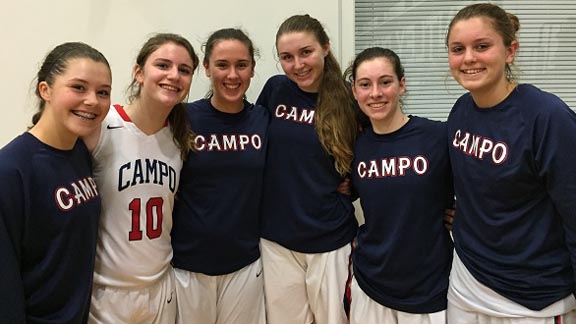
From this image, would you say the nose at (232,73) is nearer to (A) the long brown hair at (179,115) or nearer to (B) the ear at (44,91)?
(A) the long brown hair at (179,115)

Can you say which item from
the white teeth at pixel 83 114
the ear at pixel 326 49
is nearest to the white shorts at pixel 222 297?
the white teeth at pixel 83 114

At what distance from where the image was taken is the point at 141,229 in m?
1.60

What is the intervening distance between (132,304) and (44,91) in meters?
0.77

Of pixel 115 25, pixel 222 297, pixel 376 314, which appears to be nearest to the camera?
pixel 376 314

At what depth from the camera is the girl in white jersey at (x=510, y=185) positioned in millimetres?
1312

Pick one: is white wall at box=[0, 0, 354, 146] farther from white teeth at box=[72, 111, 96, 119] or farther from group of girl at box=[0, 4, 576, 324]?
white teeth at box=[72, 111, 96, 119]

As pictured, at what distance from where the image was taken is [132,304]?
1.58 meters

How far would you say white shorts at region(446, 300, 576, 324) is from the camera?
137 cm

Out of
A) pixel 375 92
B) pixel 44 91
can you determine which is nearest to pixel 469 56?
pixel 375 92

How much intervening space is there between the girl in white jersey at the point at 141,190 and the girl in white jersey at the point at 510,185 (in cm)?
101

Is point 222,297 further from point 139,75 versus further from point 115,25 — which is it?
point 115,25

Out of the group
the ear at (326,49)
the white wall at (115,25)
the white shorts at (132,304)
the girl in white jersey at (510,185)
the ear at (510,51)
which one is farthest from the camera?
the white wall at (115,25)

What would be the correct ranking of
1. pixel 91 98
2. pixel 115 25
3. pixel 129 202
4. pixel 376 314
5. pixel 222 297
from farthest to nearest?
pixel 115 25, pixel 222 297, pixel 376 314, pixel 129 202, pixel 91 98

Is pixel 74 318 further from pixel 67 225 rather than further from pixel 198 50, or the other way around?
pixel 198 50
